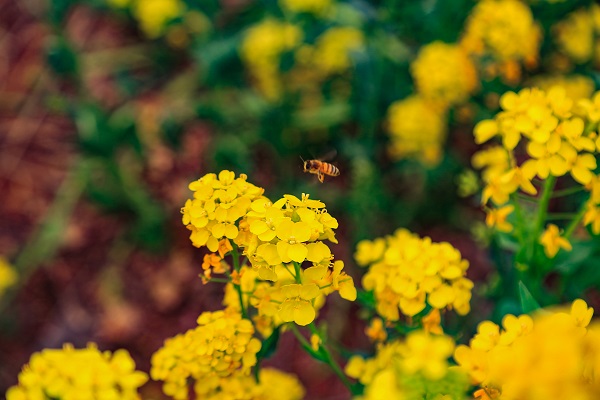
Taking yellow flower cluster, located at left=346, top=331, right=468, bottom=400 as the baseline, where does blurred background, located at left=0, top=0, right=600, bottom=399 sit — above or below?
below

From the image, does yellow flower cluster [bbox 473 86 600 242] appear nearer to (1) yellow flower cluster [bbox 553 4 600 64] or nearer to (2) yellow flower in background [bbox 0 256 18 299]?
(1) yellow flower cluster [bbox 553 4 600 64]

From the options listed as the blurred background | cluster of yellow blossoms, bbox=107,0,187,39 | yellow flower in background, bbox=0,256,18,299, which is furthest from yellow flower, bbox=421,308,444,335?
cluster of yellow blossoms, bbox=107,0,187,39

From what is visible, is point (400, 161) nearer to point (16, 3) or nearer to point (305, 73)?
point (305, 73)

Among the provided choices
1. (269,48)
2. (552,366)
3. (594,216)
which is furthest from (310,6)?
(552,366)

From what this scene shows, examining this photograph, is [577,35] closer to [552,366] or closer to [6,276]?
[552,366]

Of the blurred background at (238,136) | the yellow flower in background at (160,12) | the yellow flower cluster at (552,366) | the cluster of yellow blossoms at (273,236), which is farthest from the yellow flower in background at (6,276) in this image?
the yellow flower cluster at (552,366)
